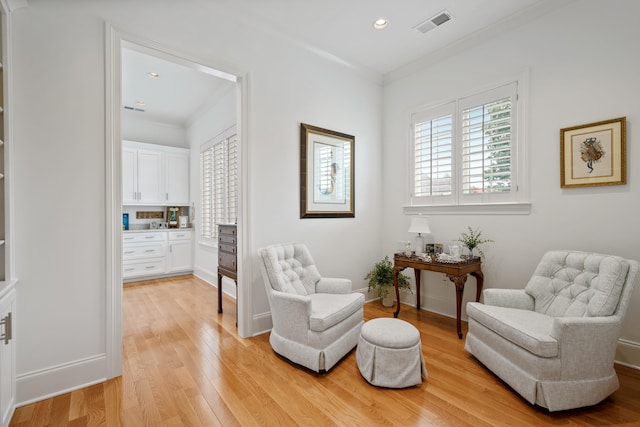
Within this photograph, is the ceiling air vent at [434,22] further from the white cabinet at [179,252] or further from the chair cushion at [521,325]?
the white cabinet at [179,252]

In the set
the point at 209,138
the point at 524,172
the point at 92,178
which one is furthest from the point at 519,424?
the point at 209,138

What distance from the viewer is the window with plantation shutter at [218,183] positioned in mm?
4527

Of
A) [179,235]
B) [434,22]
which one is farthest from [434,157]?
[179,235]

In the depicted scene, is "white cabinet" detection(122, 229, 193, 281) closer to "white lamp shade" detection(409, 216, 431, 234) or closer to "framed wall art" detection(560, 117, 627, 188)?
"white lamp shade" detection(409, 216, 431, 234)

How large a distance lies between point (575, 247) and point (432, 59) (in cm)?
255

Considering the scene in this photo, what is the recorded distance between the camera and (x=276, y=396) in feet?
6.76

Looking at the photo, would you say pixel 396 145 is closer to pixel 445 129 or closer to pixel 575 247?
pixel 445 129

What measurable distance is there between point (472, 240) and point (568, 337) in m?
1.50

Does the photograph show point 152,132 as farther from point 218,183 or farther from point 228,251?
point 228,251

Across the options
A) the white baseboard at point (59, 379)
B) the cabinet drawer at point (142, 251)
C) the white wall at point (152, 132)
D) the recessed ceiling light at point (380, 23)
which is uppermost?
the recessed ceiling light at point (380, 23)

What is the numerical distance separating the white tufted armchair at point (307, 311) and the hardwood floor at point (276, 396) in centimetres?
12

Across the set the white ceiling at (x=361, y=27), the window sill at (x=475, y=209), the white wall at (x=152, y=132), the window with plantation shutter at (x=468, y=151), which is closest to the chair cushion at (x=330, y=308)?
the window sill at (x=475, y=209)

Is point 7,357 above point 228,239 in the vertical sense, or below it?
below

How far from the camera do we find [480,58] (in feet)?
10.9
